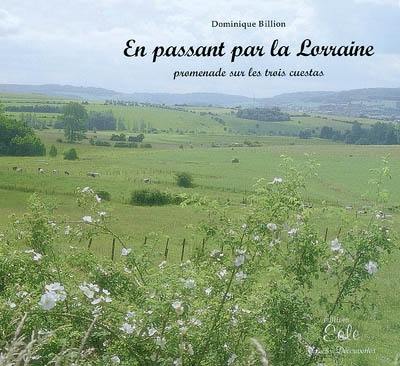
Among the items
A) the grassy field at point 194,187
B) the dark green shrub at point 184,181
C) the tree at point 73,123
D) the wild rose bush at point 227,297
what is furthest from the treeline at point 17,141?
the wild rose bush at point 227,297

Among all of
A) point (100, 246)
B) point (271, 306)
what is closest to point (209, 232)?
point (271, 306)

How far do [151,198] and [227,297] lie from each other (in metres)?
37.7

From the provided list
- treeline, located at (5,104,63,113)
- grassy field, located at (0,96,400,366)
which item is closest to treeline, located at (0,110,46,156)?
grassy field, located at (0,96,400,366)

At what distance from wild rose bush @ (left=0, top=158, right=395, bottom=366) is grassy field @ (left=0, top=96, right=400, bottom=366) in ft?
1.52

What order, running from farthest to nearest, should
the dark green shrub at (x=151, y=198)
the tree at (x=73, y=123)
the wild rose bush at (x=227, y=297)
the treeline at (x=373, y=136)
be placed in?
the treeline at (x=373, y=136) → the tree at (x=73, y=123) → the dark green shrub at (x=151, y=198) → the wild rose bush at (x=227, y=297)

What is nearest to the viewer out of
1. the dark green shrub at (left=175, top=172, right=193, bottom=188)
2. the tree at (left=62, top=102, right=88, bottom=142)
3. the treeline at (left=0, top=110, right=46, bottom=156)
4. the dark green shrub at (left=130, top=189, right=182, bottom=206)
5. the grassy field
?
the grassy field

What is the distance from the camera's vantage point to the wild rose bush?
17.6ft

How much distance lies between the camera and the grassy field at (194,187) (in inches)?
551

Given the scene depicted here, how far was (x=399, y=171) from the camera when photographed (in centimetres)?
7156

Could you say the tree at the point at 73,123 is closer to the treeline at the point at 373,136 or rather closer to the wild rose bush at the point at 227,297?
the treeline at the point at 373,136

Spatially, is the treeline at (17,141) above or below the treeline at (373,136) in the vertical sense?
below

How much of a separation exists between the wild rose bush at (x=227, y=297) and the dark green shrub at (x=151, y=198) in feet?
119

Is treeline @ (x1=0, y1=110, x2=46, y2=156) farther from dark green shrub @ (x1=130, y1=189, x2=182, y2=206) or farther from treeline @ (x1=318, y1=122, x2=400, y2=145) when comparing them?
treeline @ (x1=318, y1=122, x2=400, y2=145)

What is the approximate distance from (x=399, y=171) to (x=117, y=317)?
70865mm
